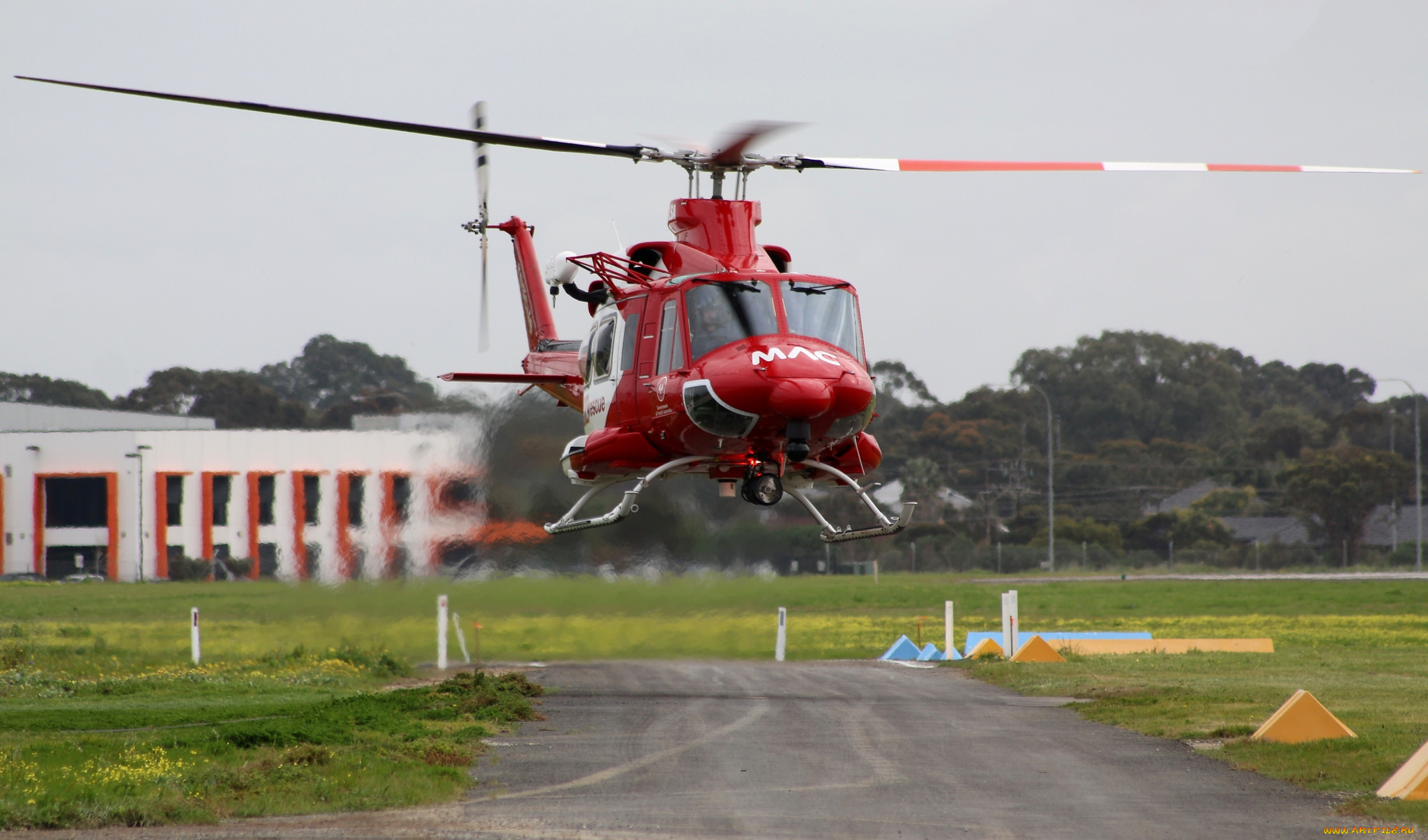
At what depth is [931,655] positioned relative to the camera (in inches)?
1056

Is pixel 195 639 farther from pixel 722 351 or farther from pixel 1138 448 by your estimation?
pixel 1138 448

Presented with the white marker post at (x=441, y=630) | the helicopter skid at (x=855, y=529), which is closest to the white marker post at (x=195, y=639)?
the white marker post at (x=441, y=630)

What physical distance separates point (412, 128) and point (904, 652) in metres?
17.7

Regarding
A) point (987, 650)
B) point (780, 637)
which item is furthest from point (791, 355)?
point (780, 637)

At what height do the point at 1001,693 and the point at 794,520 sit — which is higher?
the point at 794,520

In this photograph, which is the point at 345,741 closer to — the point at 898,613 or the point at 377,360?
the point at 898,613

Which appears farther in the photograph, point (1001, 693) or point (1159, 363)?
point (1159, 363)

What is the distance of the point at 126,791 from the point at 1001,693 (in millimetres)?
12423

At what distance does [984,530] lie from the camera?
82.2 meters

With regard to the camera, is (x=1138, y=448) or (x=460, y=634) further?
(x=1138, y=448)

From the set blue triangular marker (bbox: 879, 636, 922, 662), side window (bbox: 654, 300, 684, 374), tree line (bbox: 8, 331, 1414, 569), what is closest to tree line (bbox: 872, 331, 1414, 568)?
tree line (bbox: 8, 331, 1414, 569)

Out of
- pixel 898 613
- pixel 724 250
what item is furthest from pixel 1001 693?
pixel 898 613

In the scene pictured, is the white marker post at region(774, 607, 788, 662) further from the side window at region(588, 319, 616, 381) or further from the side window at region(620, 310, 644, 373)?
the side window at region(620, 310, 644, 373)

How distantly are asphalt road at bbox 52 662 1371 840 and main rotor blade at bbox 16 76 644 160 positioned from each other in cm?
581
